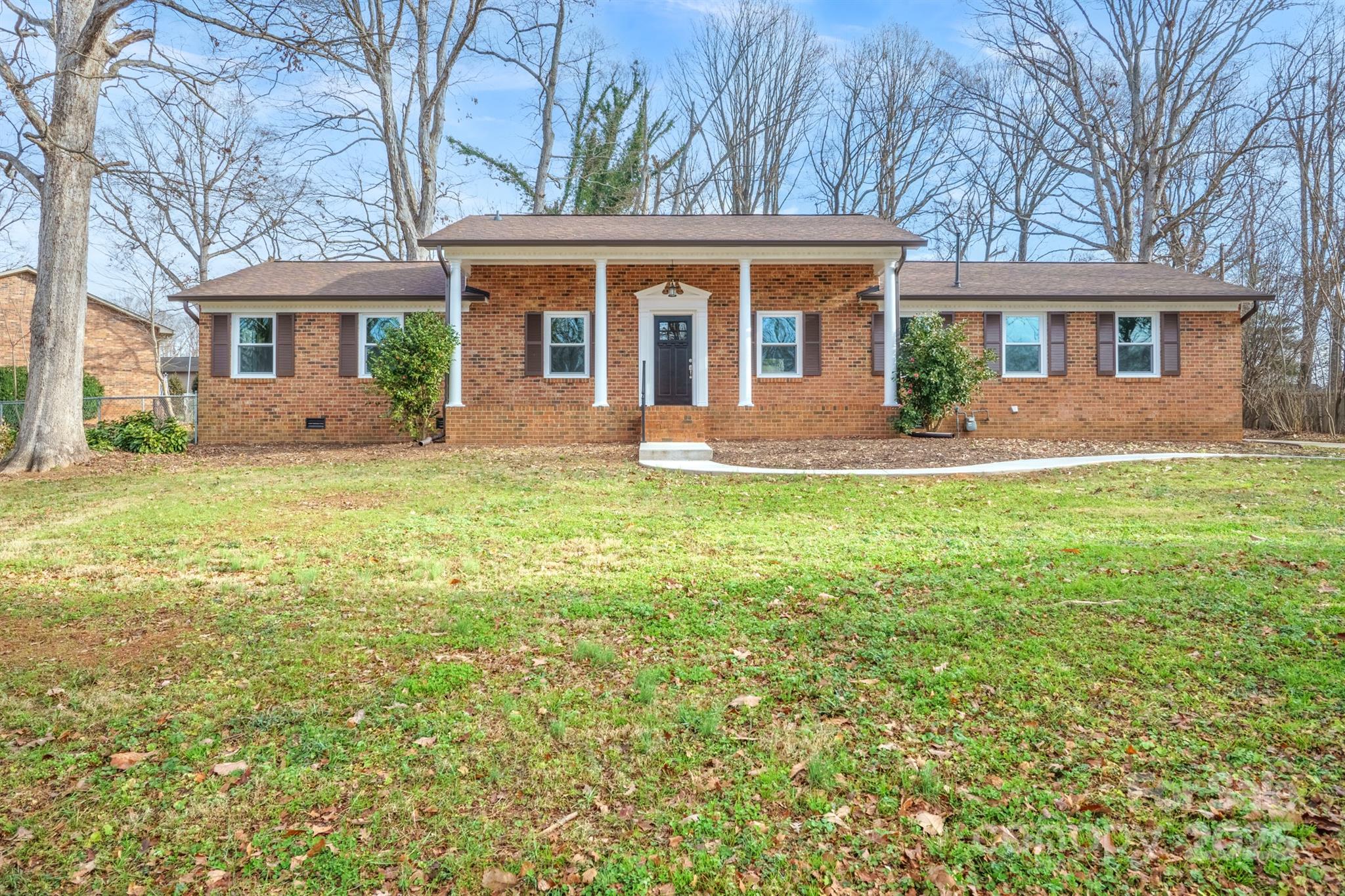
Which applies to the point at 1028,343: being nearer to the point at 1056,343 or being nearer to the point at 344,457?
the point at 1056,343

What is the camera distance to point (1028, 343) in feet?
49.3

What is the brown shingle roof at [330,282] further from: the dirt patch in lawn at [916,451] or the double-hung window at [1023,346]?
the double-hung window at [1023,346]

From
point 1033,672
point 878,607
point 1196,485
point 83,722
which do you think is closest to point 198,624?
point 83,722

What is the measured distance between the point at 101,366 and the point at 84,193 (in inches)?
716

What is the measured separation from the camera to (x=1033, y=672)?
10.7 ft

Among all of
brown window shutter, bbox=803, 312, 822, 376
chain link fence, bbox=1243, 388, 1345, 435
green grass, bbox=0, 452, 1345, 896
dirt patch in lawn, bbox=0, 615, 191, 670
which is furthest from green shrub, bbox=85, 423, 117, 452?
chain link fence, bbox=1243, 388, 1345, 435

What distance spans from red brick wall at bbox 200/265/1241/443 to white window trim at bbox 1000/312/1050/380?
0.18 meters

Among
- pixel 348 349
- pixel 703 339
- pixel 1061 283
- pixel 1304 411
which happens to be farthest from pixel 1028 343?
pixel 348 349

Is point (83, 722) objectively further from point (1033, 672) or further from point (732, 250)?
point (732, 250)

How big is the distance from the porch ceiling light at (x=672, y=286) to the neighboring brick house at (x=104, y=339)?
70.2 feet

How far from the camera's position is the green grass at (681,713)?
2.18 m

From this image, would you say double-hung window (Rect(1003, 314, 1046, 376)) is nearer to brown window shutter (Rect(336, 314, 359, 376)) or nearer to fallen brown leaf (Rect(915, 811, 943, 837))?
brown window shutter (Rect(336, 314, 359, 376))

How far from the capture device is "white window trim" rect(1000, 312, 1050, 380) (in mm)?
14977

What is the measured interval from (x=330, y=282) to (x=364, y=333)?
1.64 meters
